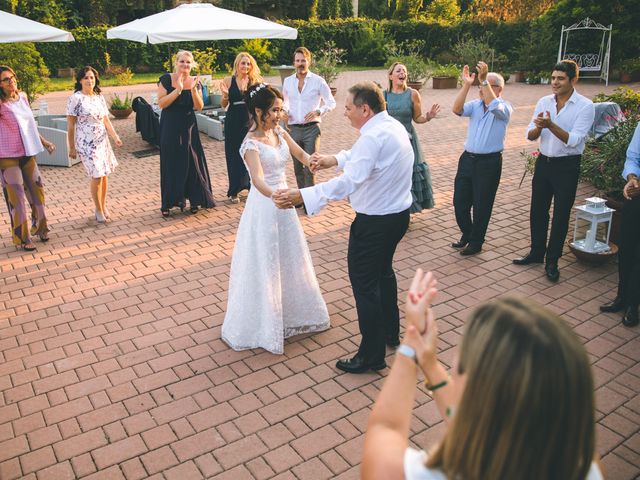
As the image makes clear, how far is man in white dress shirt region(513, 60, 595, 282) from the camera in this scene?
214 inches

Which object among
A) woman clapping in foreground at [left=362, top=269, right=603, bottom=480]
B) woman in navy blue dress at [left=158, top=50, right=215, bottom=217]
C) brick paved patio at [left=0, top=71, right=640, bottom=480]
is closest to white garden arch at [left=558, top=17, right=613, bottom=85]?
brick paved patio at [left=0, top=71, right=640, bottom=480]

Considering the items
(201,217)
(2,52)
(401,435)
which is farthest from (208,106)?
(401,435)

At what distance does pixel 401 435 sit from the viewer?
5.32 feet

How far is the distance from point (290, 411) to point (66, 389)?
167 centimetres

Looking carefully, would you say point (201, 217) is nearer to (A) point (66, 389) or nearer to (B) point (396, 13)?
(A) point (66, 389)

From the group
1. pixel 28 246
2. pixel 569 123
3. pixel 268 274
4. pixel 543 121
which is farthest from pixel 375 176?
pixel 28 246

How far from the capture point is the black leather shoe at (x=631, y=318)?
4.93 m

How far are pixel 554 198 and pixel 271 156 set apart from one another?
9.32 feet

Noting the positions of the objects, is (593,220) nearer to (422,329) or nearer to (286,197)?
(286,197)

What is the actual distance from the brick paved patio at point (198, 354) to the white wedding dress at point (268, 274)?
159 mm

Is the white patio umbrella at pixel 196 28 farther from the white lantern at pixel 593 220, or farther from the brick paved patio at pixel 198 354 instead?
the white lantern at pixel 593 220

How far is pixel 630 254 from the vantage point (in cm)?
513

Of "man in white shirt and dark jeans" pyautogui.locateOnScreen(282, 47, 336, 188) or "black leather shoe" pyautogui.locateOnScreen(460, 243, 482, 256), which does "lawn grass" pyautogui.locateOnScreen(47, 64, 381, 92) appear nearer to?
"man in white shirt and dark jeans" pyautogui.locateOnScreen(282, 47, 336, 188)

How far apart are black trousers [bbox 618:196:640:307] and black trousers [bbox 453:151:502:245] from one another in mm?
1401
